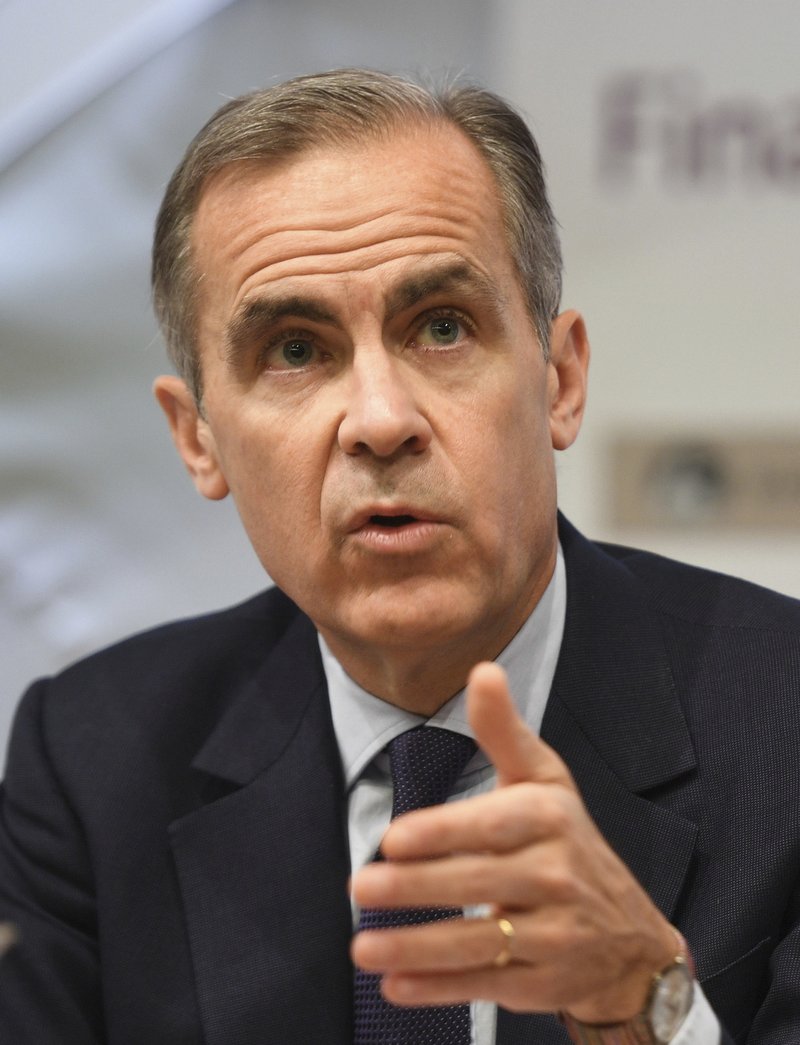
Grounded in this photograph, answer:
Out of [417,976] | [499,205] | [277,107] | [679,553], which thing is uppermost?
[277,107]

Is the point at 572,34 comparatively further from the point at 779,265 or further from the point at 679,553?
the point at 679,553

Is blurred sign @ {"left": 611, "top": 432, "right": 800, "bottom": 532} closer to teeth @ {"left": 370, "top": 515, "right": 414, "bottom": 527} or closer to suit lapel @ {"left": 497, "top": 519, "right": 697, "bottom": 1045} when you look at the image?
suit lapel @ {"left": 497, "top": 519, "right": 697, "bottom": 1045}

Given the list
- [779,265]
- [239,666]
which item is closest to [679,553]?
[779,265]

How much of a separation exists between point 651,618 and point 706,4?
139cm

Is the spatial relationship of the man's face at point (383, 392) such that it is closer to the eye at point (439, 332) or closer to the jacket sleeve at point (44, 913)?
the eye at point (439, 332)

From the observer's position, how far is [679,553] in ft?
8.63

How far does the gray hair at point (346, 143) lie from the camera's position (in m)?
1.70

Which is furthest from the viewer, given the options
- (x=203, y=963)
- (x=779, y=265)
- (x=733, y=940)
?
(x=779, y=265)

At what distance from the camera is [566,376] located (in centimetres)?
189

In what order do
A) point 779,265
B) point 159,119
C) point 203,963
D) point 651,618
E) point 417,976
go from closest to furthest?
point 417,976 → point 203,963 → point 651,618 → point 779,265 → point 159,119

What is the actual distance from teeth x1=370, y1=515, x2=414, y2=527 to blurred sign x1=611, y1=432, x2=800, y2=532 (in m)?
1.16

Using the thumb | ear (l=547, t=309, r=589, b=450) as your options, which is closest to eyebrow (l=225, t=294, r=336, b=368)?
ear (l=547, t=309, r=589, b=450)

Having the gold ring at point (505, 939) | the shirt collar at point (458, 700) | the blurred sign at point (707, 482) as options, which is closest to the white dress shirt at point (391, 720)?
the shirt collar at point (458, 700)

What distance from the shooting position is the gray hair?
67.0 inches
